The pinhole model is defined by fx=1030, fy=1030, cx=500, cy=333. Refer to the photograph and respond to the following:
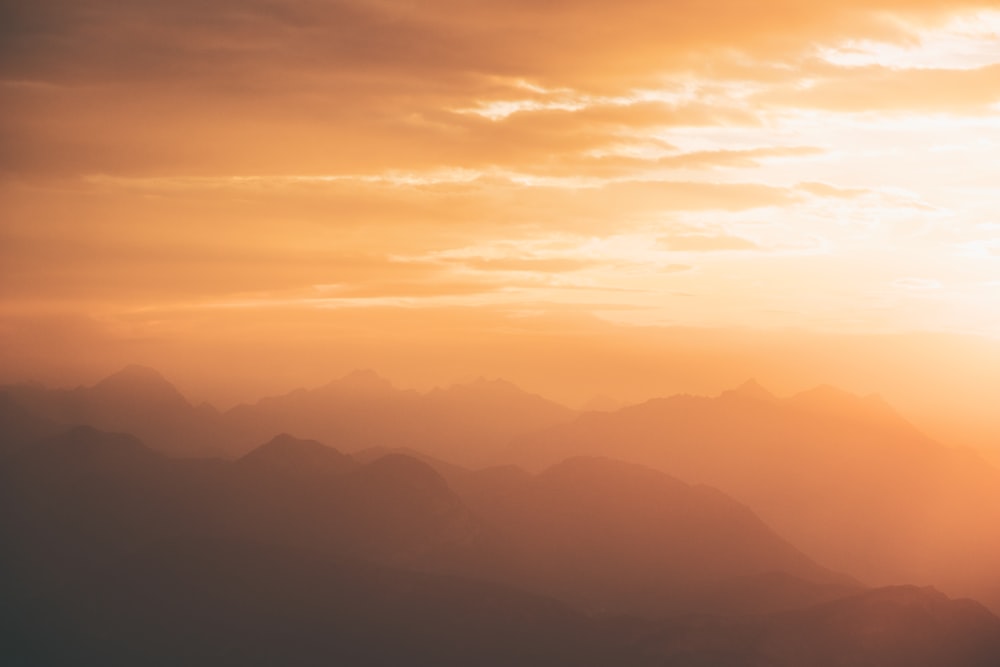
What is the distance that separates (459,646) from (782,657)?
53.9 metres

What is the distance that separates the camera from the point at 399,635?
176m

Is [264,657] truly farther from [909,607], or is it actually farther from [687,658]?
[909,607]

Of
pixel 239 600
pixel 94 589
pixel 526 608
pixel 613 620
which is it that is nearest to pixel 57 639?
pixel 94 589

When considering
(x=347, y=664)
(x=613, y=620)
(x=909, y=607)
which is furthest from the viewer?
(x=613, y=620)

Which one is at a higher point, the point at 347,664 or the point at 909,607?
the point at 909,607

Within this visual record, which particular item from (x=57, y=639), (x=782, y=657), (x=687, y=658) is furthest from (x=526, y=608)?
(x=57, y=639)

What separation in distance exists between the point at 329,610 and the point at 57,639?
151 feet

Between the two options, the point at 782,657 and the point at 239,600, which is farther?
the point at 239,600

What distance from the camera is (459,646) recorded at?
175 meters

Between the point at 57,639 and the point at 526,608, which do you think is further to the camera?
the point at 526,608

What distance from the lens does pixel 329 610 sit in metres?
182

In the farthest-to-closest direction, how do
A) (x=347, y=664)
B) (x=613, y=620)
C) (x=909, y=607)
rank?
(x=613, y=620)
(x=909, y=607)
(x=347, y=664)

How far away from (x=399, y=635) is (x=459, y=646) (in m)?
10.5

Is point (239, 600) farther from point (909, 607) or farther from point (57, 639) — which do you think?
point (909, 607)
